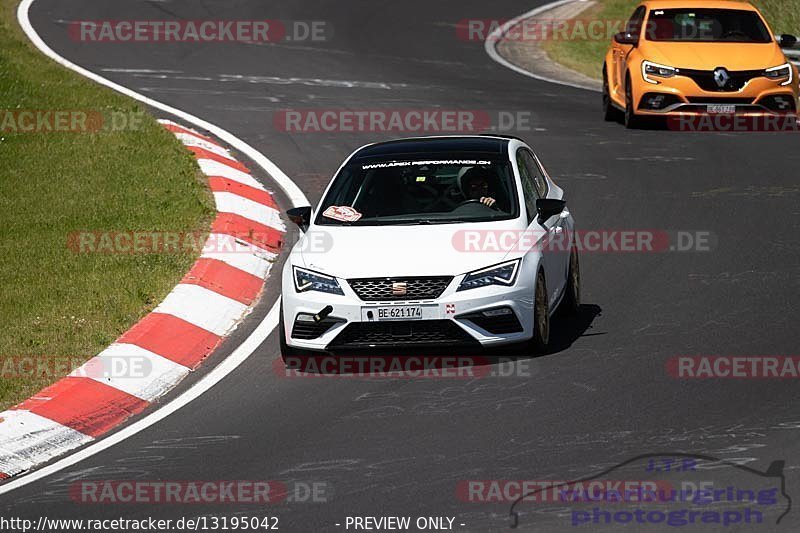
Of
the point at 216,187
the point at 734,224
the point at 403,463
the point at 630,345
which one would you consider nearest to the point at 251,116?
the point at 216,187

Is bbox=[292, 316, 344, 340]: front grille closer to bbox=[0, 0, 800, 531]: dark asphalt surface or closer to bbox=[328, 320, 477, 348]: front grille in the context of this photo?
bbox=[328, 320, 477, 348]: front grille

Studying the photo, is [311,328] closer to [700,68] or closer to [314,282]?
[314,282]

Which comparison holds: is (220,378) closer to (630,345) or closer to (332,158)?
(630,345)

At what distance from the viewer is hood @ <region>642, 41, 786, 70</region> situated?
1989cm

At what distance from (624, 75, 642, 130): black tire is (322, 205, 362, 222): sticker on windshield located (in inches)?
365

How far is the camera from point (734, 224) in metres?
14.7

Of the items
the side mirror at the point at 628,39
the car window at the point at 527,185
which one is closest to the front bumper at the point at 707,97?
the side mirror at the point at 628,39

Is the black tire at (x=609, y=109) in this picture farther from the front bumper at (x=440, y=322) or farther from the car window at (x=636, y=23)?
the front bumper at (x=440, y=322)

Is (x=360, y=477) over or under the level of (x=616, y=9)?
under

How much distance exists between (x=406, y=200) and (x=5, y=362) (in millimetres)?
3028

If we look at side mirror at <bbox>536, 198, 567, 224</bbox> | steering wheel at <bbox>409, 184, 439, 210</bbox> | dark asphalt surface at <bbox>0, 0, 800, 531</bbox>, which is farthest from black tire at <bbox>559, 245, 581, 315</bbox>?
steering wheel at <bbox>409, 184, 439, 210</bbox>

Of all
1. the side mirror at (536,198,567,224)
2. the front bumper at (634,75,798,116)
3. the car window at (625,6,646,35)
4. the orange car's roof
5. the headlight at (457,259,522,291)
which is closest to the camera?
the headlight at (457,259,522,291)

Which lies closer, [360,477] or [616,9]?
[360,477]

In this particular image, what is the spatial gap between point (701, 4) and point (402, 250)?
1186 centimetres
